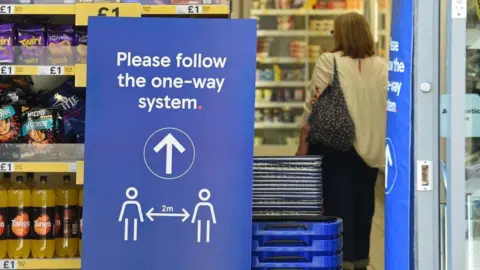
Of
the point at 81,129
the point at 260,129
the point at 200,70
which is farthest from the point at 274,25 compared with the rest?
the point at 200,70

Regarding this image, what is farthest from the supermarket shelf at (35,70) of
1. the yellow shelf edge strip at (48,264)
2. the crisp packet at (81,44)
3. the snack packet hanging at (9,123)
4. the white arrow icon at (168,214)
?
the white arrow icon at (168,214)

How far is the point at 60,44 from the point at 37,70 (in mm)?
200

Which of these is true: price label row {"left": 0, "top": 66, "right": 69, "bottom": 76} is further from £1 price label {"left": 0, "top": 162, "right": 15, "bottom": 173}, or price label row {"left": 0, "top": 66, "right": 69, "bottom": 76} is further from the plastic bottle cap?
the plastic bottle cap

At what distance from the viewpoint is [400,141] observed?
109 inches

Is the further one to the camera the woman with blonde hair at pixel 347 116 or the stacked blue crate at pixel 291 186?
the woman with blonde hair at pixel 347 116

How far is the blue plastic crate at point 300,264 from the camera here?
2.88 m

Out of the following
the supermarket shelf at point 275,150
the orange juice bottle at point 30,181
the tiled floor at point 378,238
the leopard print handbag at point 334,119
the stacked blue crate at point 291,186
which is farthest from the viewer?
the supermarket shelf at point 275,150

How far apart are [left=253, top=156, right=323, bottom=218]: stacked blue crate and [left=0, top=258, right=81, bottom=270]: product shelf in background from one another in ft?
3.37

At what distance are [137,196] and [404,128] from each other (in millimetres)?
1001

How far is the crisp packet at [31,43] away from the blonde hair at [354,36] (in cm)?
191

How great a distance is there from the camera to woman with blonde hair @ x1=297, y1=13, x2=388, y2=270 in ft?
15.2

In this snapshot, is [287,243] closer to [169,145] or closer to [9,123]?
[169,145]

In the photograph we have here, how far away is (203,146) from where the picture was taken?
9.20 feet

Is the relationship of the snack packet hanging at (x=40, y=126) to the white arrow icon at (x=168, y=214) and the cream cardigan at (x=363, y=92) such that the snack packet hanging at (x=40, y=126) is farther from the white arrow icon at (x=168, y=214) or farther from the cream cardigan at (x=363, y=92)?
the cream cardigan at (x=363, y=92)
